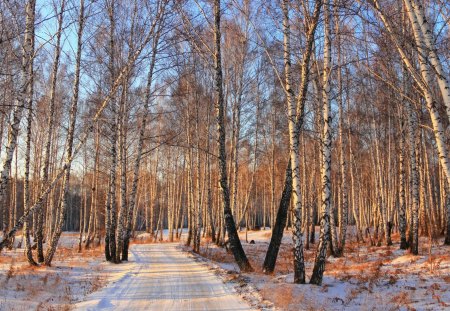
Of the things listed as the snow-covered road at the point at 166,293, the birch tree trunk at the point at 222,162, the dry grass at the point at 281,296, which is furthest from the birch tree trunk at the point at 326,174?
the birch tree trunk at the point at 222,162

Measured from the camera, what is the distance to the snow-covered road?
22.6 feet

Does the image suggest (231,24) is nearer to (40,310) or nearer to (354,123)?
(354,123)

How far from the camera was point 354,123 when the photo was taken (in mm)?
25016

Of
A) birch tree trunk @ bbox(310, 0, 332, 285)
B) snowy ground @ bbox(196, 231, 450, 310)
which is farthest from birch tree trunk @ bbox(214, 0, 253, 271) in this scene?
birch tree trunk @ bbox(310, 0, 332, 285)

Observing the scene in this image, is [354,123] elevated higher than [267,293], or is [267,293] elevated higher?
[354,123]

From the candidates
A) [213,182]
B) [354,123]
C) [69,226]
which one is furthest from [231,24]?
[69,226]

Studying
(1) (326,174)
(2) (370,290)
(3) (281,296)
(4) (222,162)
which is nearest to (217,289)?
(3) (281,296)

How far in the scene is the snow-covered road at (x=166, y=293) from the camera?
6.88m

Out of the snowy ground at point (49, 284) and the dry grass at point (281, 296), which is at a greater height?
the dry grass at point (281, 296)

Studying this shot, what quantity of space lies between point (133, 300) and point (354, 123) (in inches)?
824

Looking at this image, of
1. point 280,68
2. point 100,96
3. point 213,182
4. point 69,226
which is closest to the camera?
point 280,68

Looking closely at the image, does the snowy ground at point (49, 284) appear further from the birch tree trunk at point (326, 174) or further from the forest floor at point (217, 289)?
the birch tree trunk at point (326, 174)

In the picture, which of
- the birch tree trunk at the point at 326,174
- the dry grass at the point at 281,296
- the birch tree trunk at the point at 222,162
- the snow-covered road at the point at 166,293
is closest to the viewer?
the dry grass at the point at 281,296

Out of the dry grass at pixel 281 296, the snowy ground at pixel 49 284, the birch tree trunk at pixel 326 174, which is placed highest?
the birch tree trunk at pixel 326 174
